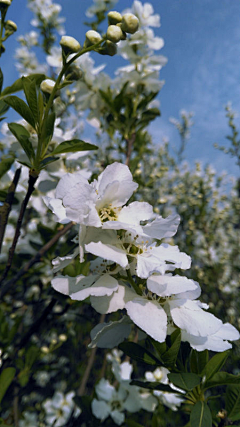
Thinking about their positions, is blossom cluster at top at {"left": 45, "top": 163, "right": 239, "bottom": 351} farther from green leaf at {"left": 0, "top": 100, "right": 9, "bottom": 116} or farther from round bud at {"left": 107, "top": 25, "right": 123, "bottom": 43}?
green leaf at {"left": 0, "top": 100, "right": 9, "bottom": 116}

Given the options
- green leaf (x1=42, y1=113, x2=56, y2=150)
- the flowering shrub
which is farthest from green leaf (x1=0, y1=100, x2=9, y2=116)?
green leaf (x1=42, y1=113, x2=56, y2=150)

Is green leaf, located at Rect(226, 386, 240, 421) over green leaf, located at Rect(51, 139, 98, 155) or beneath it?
beneath

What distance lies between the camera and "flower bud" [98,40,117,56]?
73 centimetres

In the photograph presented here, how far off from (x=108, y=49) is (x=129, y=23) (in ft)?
0.27

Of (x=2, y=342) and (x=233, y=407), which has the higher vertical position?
(x=233, y=407)

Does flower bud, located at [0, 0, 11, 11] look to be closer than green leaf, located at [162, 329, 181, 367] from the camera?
No

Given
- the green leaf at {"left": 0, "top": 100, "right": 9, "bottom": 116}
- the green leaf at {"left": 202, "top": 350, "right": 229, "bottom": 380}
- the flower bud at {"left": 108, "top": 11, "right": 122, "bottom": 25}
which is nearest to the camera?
the green leaf at {"left": 202, "top": 350, "right": 229, "bottom": 380}

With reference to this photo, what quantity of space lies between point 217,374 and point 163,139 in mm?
6172

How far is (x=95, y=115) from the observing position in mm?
1650

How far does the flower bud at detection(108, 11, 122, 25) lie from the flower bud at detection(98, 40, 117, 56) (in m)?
0.07

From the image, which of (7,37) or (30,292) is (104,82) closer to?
(7,37)

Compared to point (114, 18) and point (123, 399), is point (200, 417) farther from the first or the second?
point (123, 399)

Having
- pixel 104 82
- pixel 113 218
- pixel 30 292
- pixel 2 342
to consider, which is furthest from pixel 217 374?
pixel 30 292

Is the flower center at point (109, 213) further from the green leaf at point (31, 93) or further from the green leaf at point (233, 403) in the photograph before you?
the green leaf at point (233, 403)
